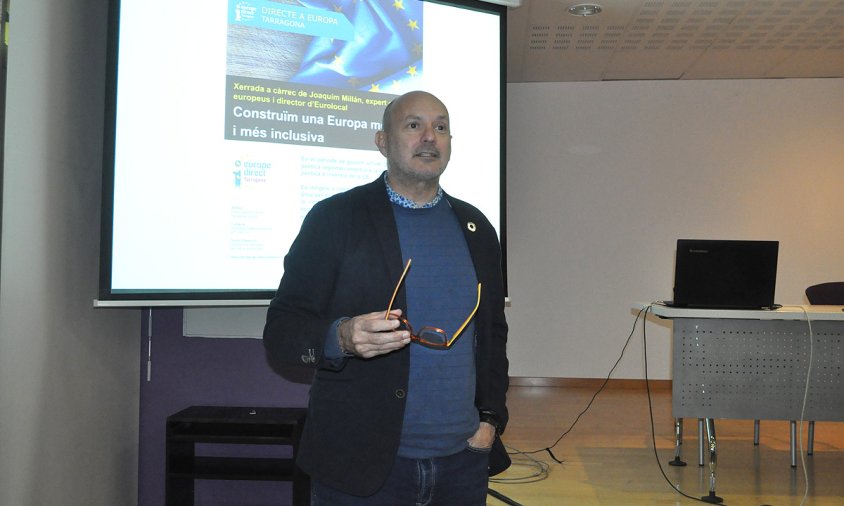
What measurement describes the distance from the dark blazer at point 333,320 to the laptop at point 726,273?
2.41 metres

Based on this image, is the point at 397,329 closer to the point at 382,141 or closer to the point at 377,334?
the point at 377,334

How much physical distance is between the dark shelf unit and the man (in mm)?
1400

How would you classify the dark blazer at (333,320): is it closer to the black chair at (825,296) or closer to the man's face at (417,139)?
the man's face at (417,139)

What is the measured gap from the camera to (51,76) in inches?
99.1

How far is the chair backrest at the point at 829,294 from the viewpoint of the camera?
186 inches

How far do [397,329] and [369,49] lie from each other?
2.07 m

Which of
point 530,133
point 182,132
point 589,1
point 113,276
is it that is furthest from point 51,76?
point 530,133

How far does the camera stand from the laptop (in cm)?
357

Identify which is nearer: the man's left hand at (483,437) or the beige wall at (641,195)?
the man's left hand at (483,437)

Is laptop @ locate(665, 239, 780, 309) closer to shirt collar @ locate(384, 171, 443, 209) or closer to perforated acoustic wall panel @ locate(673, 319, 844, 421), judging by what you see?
perforated acoustic wall panel @ locate(673, 319, 844, 421)

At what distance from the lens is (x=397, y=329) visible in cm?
137

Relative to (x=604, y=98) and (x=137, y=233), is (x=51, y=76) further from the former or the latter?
(x=604, y=98)

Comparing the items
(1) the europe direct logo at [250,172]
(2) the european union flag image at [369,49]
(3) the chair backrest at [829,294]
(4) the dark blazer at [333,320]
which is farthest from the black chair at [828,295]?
(4) the dark blazer at [333,320]

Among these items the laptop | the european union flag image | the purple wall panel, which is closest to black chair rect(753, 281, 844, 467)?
the laptop
